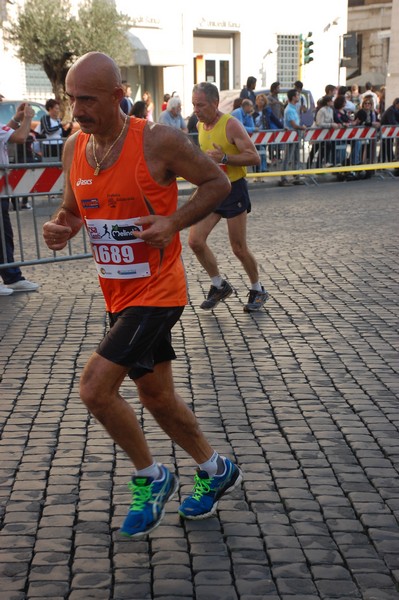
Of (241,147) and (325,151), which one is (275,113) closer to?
(325,151)

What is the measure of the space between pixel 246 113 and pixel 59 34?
16.3 meters

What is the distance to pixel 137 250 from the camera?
3.88 meters

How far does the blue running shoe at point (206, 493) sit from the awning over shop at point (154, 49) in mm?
34450

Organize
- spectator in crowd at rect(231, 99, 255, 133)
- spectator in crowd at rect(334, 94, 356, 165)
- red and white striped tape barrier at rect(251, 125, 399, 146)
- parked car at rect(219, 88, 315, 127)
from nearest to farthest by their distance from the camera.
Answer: spectator in crowd at rect(231, 99, 255, 133)
red and white striped tape barrier at rect(251, 125, 399, 146)
spectator in crowd at rect(334, 94, 356, 165)
parked car at rect(219, 88, 315, 127)

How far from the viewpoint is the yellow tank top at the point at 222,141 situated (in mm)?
8242

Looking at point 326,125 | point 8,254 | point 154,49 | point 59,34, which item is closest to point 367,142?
point 326,125

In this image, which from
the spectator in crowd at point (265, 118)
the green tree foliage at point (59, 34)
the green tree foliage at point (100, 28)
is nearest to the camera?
the spectator in crowd at point (265, 118)

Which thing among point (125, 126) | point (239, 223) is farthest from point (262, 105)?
point (125, 126)

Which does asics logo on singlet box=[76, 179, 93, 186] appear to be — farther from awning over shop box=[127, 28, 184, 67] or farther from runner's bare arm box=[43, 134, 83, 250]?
awning over shop box=[127, 28, 184, 67]

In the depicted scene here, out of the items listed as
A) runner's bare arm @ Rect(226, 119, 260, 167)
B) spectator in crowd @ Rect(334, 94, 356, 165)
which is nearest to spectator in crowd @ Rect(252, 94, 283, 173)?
spectator in crowd @ Rect(334, 94, 356, 165)

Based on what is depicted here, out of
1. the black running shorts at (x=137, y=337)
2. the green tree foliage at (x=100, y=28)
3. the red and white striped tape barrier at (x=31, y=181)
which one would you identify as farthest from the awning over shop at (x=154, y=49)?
the black running shorts at (x=137, y=337)

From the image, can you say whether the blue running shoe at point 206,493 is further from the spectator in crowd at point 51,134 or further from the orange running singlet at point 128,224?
the spectator in crowd at point 51,134

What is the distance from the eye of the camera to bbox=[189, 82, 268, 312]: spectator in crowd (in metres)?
8.09

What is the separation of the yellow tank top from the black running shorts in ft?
14.7
